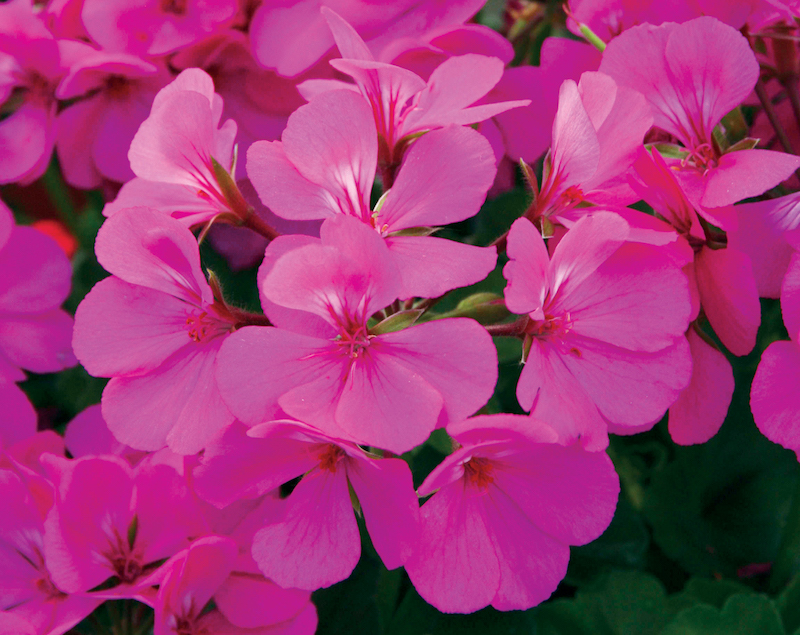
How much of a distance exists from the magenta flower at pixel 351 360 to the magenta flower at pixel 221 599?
14 centimetres

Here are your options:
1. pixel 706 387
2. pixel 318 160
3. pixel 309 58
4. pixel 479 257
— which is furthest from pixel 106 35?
pixel 706 387

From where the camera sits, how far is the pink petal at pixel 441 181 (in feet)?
1.61

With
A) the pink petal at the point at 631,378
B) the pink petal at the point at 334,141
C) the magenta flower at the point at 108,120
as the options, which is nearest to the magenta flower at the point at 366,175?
the pink petal at the point at 334,141

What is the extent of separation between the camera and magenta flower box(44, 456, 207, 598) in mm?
527

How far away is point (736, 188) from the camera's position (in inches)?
19.6

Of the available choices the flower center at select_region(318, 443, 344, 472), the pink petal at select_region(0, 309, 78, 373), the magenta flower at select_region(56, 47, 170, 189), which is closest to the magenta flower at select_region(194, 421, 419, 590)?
the flower center at select_region(318, 443, 344, 472)

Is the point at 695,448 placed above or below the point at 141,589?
below

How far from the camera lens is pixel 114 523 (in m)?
0.57

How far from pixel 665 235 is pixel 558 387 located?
12 cm

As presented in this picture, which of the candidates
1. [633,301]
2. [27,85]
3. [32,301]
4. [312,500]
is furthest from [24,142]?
[633,301]

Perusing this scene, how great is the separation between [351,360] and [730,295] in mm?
265

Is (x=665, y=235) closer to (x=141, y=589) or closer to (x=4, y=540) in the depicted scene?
(x=141, y=589)

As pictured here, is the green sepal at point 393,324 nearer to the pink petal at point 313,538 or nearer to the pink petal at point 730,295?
the pink petal at point 313,538

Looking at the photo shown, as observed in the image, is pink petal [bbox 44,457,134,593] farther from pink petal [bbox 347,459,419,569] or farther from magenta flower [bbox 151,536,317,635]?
pink petal [bbox 347,459,419,569]
